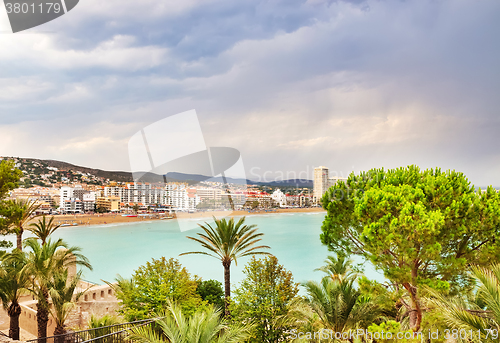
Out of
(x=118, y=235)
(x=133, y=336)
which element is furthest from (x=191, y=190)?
(x=133, y=336)

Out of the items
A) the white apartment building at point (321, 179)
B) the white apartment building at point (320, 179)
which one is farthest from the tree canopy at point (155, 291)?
the white apartment building at point (320, 179)

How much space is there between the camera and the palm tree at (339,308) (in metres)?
8.29

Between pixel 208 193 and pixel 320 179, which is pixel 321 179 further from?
pixel 208 193

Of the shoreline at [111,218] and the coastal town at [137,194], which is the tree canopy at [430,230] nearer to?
the coastal town at [137,194]

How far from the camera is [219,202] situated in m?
81.4

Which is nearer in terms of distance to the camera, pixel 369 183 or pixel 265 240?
pixel 369 183

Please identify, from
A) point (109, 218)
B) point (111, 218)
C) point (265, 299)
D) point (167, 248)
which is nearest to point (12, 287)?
point (265, 299)

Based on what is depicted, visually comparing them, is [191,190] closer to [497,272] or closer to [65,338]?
[65,338]

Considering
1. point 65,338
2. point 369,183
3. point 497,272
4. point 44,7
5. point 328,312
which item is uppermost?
point 44,7

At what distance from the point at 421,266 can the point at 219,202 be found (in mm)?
73356

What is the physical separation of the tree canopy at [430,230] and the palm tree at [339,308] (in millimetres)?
1117

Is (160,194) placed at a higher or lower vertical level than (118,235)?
higher

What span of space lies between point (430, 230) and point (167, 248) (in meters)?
67.3

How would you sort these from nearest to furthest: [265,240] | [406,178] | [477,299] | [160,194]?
1. [477,299]
2. [406,178]
3. [265,240]
4. [160,194]
